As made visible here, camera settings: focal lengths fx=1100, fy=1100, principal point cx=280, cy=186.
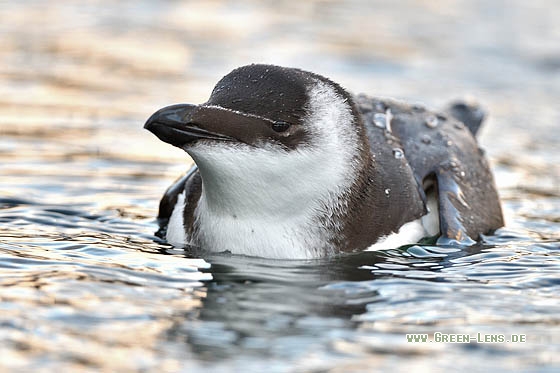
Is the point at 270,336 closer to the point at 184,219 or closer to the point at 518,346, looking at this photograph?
the point at 518,346

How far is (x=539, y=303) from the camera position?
256 inches

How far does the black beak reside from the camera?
6.30m

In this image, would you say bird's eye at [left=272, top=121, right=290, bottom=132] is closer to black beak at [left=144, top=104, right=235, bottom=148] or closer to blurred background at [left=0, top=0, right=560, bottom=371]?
black beak at [left=144, top=104, right=235, bottom=148]

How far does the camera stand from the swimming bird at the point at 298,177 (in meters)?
6.52

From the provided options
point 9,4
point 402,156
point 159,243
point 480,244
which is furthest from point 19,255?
point 9,4

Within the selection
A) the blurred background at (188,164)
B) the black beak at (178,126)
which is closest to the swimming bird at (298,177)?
the black beak at (178,126)

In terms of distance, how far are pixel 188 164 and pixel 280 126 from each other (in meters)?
4.08

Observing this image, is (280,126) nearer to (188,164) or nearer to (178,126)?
(178,126)

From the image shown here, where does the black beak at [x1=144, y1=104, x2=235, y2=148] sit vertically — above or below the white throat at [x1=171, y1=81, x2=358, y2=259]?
above

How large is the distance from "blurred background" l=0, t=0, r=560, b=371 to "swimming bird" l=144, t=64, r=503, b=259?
231 mm

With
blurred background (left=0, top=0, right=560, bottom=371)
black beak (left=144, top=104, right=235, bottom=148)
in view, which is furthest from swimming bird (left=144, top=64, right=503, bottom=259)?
blurred background (left=0, top=0, right=560, bottom=371)

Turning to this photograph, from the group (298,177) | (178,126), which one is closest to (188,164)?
(298,177)

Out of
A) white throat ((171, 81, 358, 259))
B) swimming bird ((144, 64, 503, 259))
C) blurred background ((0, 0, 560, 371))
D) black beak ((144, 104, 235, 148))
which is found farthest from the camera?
white throat ((171, 81, 358, 259))

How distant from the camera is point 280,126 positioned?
674 cm
